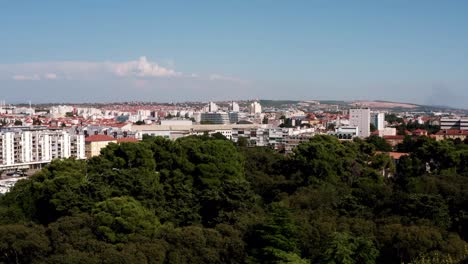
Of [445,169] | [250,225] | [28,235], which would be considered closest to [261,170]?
[445,169]

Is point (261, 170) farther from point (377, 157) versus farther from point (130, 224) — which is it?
point (130, 224)

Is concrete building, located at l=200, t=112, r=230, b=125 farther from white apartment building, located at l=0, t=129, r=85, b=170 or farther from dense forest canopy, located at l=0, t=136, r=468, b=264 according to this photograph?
dense forest canopy, located at l=0, t=136, r=468, b=264

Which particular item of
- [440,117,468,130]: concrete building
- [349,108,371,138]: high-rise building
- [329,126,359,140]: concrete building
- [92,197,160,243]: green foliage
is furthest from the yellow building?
[440,117,468,130]: concrete building

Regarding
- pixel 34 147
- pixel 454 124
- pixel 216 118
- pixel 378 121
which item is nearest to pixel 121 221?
pixel 34 147

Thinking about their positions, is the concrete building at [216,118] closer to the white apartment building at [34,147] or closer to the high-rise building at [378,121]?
the high-rise building at [378,121]

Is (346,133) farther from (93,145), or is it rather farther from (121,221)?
(121,221)

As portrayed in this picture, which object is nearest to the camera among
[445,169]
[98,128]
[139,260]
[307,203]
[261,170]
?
[139,260]
